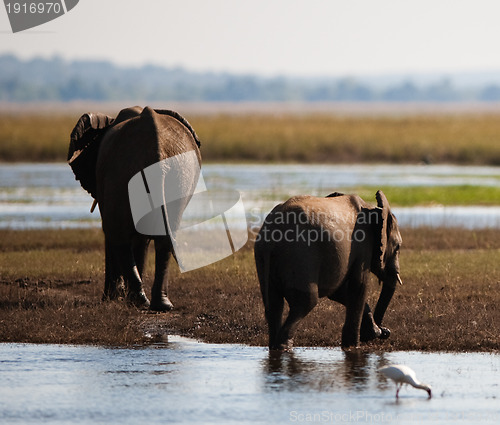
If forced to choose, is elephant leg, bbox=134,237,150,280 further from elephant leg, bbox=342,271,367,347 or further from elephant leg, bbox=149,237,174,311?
elephant leg, bbox=342,271,367,347

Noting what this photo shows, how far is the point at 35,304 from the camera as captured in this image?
11391 mm

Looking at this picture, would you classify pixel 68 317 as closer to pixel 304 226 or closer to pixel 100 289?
pixel 100 289

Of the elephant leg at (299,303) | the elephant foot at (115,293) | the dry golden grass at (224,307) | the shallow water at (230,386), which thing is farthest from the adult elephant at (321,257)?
the elephant foot at (115,293)

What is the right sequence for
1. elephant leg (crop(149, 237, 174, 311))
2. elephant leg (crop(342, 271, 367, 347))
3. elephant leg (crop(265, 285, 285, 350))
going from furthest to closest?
elephant leg (crop(149, 237, 174, 311)), elephant leg (crop(342, 271, 367, 347)), elephant leg (crop(265, 285, 285, 350))

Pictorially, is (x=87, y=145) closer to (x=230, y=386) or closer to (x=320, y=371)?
(x=320, y=371)

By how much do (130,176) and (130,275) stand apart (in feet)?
3.67

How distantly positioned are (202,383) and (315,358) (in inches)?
54.0

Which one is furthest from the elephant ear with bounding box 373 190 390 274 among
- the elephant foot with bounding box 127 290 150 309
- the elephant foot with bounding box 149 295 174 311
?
the elephant foot with bounding box 127 290 150 309

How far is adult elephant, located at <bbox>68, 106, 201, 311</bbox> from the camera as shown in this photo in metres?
11.0

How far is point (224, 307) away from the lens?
11.3 m

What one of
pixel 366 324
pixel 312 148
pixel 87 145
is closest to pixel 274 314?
pixel 366 324

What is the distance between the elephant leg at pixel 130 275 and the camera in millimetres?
11352

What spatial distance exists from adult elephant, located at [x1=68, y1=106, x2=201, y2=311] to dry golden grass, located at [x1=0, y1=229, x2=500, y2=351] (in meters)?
0.34

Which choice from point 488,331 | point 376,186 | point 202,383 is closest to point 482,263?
point 488,331
